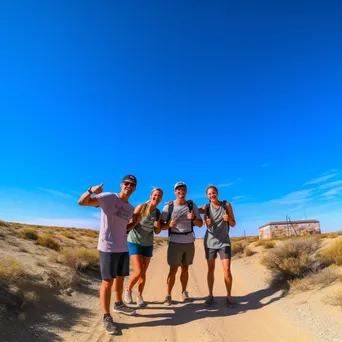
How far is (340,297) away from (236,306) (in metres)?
1.75

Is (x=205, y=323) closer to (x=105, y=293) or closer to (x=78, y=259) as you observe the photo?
(x=105, y=293)

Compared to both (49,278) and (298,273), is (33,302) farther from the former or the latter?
(298,273)

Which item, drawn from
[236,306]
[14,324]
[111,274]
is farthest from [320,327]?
[14,324]

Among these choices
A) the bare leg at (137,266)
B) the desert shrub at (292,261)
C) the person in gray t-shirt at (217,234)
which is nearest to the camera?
the bare leg at (137,266)

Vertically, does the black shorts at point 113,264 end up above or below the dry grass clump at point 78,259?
below

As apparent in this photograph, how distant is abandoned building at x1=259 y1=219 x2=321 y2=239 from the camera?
87.1 ft

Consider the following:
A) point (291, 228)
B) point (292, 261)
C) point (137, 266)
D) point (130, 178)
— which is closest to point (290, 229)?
point (291, 228)

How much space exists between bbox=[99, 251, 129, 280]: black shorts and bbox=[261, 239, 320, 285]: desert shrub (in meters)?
3.98

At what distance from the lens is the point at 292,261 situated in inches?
238

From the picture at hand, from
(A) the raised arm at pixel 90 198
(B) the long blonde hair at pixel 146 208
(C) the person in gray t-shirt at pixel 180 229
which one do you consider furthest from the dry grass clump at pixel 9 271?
(C) the person in gray t-shirt at pixel 180 229

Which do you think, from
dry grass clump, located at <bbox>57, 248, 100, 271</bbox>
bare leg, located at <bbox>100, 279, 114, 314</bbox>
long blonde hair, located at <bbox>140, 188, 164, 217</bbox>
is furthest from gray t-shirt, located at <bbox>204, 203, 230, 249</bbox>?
dry grass clump, located at <bbox>57, 248, 100, 271</bbox>

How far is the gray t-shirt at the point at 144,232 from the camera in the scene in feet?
15.6

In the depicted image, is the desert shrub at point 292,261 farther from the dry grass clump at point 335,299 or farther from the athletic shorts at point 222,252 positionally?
the athletic shorts at point 222,252

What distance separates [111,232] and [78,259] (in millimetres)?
4233
